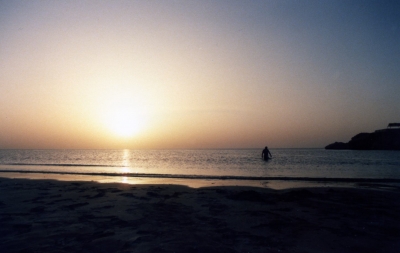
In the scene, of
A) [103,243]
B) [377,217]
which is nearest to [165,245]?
[103,243]

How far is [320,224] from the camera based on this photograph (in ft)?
29.1

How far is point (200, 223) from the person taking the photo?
887cm

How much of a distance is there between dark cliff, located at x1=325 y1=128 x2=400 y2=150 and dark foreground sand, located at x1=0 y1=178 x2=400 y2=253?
15398cm

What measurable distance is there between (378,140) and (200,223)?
539 ft

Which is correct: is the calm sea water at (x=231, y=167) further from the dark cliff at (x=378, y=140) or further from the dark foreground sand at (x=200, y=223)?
the dark cliff at (x=378, y=140)

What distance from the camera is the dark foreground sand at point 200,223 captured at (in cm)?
689

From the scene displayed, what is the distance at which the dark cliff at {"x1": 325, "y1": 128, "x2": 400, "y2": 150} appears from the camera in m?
139

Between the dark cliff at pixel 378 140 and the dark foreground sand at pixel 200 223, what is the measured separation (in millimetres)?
153983

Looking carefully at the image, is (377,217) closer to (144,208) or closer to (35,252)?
(144,208)

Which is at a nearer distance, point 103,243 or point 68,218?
point 103,243

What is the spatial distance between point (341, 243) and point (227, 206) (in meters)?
5.09

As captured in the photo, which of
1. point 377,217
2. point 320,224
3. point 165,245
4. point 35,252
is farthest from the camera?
point 377,217

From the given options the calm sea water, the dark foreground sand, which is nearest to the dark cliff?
the calm sea water

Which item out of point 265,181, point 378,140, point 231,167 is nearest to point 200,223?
point 265,181
